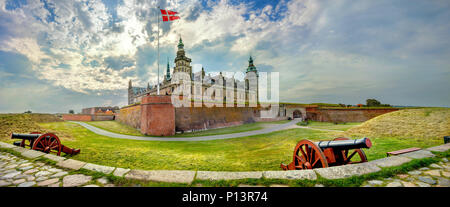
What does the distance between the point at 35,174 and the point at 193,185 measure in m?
3.71

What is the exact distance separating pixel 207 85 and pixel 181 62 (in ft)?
35.2

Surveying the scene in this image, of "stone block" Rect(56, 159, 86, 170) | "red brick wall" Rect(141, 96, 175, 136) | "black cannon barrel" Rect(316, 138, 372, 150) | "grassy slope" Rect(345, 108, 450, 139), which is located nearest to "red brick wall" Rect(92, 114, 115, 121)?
"red brick wall" Rect(141, 96, 175, 136)

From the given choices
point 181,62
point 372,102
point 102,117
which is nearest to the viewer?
point 372,102

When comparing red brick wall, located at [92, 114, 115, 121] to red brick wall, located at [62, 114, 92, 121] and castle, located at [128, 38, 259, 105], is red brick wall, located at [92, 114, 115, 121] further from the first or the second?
castle, located at [128, 38, 259, 105]

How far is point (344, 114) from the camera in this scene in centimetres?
2370

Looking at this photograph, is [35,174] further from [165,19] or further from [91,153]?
[165,19]

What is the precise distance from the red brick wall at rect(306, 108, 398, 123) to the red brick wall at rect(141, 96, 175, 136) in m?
24.2

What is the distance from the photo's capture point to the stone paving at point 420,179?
92.4 inches

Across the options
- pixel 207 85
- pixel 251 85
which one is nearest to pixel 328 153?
pixel 207 85

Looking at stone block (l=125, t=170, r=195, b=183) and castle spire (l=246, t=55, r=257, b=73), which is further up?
castle spire (l=246, t=55, r=257, b=73)

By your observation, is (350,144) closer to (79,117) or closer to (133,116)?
(133,116)

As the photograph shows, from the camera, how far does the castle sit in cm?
4278

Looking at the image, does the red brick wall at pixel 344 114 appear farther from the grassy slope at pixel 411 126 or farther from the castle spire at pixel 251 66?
the castle spire at pixel 251 66
